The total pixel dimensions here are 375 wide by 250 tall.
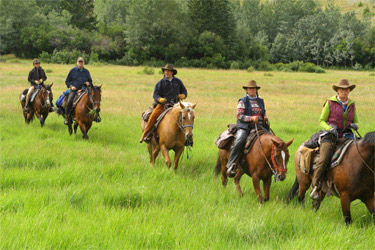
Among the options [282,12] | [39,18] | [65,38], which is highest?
[282,12]

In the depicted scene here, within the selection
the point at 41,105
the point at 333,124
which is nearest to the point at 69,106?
the point at 41,105

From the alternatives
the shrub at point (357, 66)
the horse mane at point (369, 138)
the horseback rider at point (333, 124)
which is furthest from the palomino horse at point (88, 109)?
the shrub at point (357, 66)

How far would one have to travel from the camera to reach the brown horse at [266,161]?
6039 mm

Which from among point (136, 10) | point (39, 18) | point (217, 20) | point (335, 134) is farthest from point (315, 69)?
point (335, 134)

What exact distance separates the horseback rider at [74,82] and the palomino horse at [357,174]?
9.50 meters

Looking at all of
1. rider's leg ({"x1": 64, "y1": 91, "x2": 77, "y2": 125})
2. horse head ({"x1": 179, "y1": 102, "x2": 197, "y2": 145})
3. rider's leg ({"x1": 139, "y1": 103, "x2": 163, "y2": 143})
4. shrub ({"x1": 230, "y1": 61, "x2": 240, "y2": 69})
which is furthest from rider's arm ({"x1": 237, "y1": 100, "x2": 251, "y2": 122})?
shrub ({"x1": 230, "y1": 61, "x2": 240, "y2": 69})

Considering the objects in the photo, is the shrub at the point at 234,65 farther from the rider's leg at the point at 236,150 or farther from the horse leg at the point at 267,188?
the horse leg at the point at 267,188

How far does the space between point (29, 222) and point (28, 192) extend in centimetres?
137

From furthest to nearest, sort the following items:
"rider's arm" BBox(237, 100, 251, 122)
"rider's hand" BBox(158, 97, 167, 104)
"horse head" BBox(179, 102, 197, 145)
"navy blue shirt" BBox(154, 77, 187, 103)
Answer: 1. "navy blue shirt" BBox(154, 77, 187, 103)
2. "rider's hand" BBox(158, 97, 167, 104)
3. "horse head" BBox(179, 102, 197, 145)
4. "rider's arm" BBox(237, 100, 251, 122)

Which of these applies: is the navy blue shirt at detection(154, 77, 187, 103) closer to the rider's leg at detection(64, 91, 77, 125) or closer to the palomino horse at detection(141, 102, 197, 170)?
the palomino horse at detection(141, 102, 197, 170)

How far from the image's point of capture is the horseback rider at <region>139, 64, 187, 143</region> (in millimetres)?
9219

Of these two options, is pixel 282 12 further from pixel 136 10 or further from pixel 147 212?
pixel 147 212

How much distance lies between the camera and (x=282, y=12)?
123500 millimetres

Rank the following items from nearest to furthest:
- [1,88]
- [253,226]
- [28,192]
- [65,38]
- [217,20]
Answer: [253,226] → [28,192] → [1,88] → [65,38] → [217,20]
